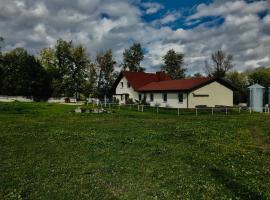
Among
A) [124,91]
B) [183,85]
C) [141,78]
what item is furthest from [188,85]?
[124,91]

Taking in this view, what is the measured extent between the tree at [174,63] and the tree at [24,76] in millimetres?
39478

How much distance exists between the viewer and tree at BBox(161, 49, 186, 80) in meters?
103

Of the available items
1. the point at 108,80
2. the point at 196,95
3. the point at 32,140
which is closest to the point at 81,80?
the point at 108,80

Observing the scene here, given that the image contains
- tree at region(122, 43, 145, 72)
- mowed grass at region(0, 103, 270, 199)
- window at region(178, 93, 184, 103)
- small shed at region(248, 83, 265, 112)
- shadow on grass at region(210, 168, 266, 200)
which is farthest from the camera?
tree at region(122, 43, 145, 72)

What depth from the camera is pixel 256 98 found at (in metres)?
42.7

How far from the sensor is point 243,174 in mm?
10805

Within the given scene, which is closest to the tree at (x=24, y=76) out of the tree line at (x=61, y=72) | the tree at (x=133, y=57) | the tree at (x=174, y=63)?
the tree line at (x=61, y=72)

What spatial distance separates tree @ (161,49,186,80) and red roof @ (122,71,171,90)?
1436 inches

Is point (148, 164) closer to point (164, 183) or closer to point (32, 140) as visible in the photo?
point (164, 183)

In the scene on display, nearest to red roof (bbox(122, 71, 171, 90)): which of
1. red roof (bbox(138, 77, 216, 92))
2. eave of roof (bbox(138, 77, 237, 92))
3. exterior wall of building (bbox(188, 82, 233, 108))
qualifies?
red roof (bbox(138, 77, 216, 92))

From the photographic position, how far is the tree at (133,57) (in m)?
97.8

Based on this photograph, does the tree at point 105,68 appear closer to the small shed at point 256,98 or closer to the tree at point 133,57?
the tree at point 133,57

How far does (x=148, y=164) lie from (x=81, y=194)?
3.86 metres

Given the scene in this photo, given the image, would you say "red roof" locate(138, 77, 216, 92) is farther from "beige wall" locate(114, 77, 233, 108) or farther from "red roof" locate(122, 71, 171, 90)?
"red roof" locate(122, 71, 171, 90)
